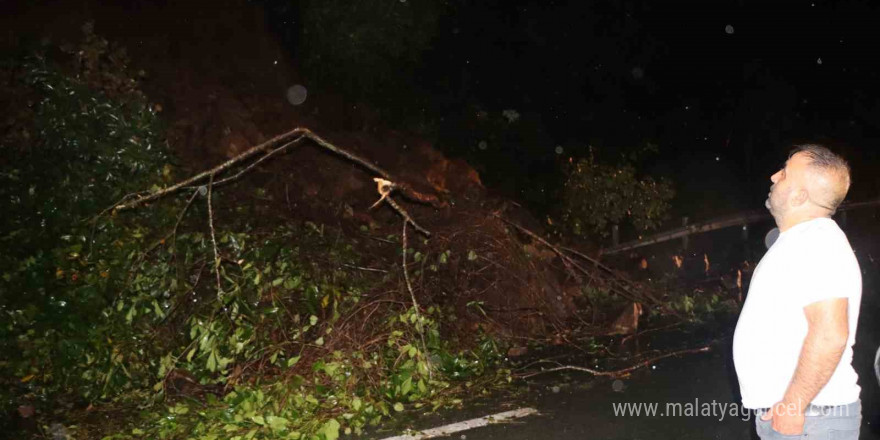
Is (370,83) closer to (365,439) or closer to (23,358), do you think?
(23,358)

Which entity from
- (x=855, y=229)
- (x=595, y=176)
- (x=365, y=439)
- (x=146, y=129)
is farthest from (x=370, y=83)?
(x=855, y=229)

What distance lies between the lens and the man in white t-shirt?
2432 millimetres

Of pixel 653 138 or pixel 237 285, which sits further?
pixel 653 138

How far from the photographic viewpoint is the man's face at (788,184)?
8.68 ft

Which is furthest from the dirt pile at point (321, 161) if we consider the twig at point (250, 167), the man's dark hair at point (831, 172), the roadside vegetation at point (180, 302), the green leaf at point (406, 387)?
the man's dark hair at point (831, 172)

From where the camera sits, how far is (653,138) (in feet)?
55.5

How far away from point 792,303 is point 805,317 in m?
0.06

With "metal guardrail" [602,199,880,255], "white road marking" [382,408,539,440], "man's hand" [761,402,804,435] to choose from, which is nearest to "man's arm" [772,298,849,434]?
"man's hand" [761,402,804,435]

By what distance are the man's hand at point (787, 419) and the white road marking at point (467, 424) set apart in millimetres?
2857

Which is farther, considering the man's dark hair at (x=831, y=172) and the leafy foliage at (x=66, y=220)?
the leafy foliage at (x=66, y=220)

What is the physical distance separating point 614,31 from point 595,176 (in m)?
→ 5.00

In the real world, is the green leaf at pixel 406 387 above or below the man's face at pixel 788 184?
below

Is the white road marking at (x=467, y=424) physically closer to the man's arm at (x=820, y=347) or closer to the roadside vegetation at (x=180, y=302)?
the roadside vegetation at (x=180, y=302)

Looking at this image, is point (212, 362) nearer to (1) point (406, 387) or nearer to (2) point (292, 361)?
(2) point (292, 361)
